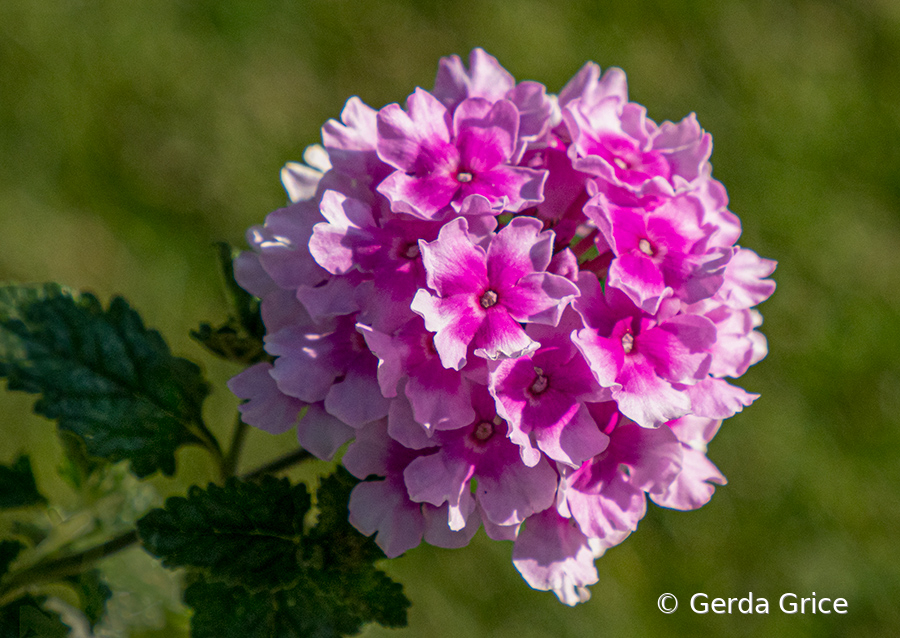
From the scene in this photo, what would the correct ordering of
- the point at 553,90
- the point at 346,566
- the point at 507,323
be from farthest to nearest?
the point at 553,90
the point at 346,566
the point at 507,323

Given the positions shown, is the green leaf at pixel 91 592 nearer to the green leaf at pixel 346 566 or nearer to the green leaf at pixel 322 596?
the green leaf at pixel 322 596

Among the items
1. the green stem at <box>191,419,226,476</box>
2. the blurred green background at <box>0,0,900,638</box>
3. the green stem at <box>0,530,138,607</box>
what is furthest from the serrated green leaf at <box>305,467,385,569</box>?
the blurred green background at <box>0,0,900,638</box>

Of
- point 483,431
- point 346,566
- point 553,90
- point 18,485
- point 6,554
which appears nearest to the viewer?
point 483,431

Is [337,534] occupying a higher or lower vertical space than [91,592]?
higher

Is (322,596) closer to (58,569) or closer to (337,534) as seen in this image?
(337,534)

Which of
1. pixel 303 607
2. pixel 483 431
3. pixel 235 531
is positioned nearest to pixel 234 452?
pixel 235 531

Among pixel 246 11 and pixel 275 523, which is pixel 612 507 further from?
pixel 246 11

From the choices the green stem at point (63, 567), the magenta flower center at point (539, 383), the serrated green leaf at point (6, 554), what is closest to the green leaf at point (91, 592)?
the green stem at point (63, 567)
